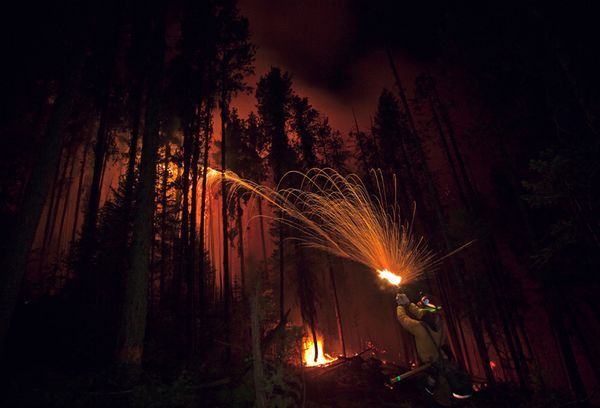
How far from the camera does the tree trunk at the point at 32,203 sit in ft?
24.0

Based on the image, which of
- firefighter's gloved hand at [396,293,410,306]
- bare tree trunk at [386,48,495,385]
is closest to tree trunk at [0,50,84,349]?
firefighter's gloved hand at [396,293,410,306]

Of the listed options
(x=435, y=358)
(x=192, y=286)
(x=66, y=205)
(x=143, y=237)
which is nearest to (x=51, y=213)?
(x=66, y=205)

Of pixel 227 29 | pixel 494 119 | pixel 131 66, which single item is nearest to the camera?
pixel 494 119

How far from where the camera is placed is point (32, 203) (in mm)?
8016

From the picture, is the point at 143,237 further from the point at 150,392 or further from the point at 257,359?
the point at 257,359

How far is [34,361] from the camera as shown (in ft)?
28.3

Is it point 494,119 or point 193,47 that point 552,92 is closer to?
point 494,119

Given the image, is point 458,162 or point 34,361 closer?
point 34,361

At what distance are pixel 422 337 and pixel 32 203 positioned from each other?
1090cm

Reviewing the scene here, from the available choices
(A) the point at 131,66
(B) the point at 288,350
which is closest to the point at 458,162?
(B) the point at 288,350

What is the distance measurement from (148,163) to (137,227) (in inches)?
88.4

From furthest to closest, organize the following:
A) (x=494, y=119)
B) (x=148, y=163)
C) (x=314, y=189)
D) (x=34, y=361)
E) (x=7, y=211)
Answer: (x=314, y=189) < (x=494, y=119) < (x=7, y=211) < (x=148, y=163) < (x=34, y=361)

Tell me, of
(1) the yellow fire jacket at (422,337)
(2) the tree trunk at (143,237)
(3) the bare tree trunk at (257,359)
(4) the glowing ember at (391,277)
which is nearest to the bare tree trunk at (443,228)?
(4) the glowing ember at (391,277)

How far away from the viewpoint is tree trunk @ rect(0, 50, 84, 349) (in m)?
7.32
